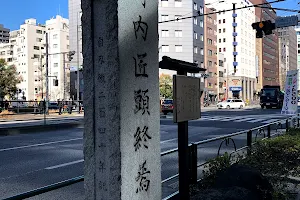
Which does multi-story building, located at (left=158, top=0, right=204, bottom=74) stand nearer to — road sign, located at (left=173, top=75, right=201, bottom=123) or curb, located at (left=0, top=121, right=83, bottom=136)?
curb, located at (left=0, top=121, right=83, bottom=136)

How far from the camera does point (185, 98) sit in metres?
3.58

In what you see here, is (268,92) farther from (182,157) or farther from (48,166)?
(182,157)

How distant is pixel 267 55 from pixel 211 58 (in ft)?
170

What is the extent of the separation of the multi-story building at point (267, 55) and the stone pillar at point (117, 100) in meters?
112

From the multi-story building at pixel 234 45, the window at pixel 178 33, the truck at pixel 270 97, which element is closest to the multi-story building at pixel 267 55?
the multi-story building at pixel 234 45

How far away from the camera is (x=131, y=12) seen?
2562mm

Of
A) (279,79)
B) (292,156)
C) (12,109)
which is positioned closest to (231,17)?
(279,79)

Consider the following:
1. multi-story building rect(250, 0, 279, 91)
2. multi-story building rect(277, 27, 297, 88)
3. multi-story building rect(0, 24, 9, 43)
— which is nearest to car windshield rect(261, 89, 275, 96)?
multi-story building rect(250, 0, 279, 91)

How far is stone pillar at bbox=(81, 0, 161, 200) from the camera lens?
241cm

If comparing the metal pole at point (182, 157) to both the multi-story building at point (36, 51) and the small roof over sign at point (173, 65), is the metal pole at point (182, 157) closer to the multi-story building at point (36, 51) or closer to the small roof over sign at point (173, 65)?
the small roof over sign at point (173, 65)

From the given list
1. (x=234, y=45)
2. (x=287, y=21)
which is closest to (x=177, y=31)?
(x=234, y=45)

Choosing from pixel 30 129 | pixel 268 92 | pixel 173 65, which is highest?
pixel 268 92

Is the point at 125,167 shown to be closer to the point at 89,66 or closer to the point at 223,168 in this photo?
the point at 89,66

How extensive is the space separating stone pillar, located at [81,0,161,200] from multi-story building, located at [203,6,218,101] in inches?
2935
